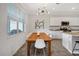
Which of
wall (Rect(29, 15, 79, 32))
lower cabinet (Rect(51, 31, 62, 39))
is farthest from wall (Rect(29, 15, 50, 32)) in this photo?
lower cabinet (Rect(51, 31, 62, 39))

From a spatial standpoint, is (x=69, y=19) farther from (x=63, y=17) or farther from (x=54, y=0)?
(x=54, y=0)

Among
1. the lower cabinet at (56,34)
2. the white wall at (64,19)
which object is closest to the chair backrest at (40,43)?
the lower cabinet at (56,34)

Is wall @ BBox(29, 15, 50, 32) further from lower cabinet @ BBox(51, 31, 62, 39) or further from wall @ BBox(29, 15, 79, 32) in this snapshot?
lower cabinet @ BBox(51, 31, 62, 39)

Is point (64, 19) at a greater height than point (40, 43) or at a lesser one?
greater

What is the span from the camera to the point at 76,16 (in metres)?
11.4

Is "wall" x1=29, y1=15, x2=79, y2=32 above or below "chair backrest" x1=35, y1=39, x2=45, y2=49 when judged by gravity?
above

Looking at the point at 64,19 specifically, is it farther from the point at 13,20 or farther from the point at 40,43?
the point at 40,43

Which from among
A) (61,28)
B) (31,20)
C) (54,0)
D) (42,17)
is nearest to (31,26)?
(31,20)

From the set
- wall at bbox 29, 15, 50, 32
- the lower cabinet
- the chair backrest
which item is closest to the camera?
the chair backrest

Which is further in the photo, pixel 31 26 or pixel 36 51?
pixel 31 26

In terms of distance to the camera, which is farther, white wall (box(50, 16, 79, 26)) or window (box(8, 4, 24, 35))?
white wall (box(50, 16, 79, 26))

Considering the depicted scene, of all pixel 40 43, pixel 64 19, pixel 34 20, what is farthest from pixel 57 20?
pixel 40 43

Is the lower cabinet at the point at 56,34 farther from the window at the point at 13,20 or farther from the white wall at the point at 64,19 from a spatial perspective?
the window at the point at 13,20

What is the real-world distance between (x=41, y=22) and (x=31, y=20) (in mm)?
846
